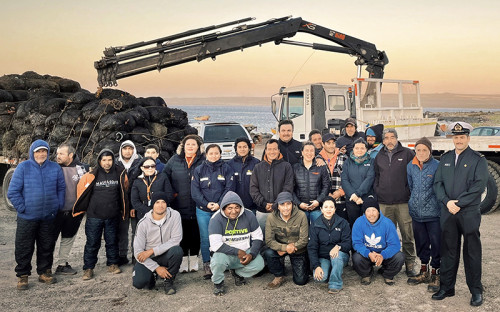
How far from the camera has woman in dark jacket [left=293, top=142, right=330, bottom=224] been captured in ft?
19.4

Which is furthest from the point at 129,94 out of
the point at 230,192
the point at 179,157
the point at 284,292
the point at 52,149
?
the point at 284,292

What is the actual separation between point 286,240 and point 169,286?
149 cm

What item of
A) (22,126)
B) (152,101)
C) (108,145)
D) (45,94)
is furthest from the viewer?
(45,94)

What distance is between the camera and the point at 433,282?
5.32 m

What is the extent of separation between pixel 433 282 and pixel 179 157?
136 inches

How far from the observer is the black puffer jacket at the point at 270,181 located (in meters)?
5.87

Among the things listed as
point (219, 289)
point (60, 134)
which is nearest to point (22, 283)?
point (219, 289)

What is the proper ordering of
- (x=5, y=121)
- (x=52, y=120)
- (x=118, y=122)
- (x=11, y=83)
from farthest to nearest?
(x=11, y=83), (x=5, y=121), (x=52, y=120), (x=118, y=122)

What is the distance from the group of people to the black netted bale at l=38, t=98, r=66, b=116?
382 cm

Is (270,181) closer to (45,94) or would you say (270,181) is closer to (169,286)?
(169,286)

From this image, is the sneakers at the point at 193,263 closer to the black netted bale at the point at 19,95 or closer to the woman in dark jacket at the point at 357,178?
the woman in dark jacket at the point at 357,178

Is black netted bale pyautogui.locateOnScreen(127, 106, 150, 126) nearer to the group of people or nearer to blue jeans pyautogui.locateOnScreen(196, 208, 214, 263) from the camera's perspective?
the group of people

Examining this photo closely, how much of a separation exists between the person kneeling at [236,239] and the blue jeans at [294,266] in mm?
124

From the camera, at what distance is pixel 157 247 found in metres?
5.41
